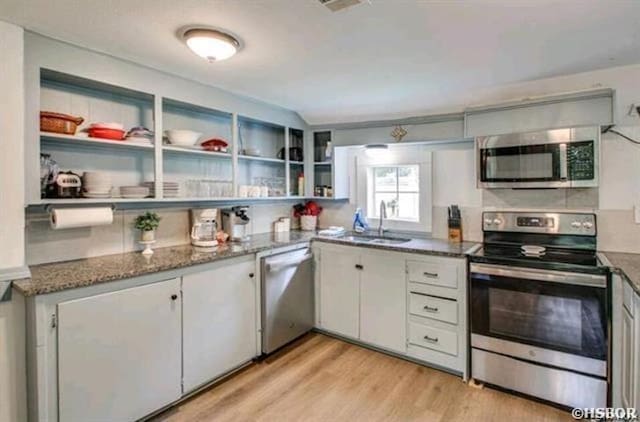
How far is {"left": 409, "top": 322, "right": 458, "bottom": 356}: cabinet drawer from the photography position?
259cm

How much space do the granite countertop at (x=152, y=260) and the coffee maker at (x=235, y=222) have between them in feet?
0.46

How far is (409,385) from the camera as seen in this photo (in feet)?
8.25

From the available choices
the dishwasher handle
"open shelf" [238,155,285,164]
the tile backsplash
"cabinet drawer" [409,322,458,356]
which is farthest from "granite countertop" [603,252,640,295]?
the tile backsplash

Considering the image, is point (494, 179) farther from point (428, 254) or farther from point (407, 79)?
point (407, 79)

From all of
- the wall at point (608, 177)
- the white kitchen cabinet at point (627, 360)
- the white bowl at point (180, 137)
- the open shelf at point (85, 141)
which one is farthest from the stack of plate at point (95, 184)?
the white kitchen cabinet at point (627, 360)

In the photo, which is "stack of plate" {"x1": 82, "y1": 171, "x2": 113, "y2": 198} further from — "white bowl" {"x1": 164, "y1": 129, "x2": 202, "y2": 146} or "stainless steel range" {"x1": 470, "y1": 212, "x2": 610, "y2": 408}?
"stainless steel range" {"x1": 470, "y1": 212, "x2": 610, "y2": 408}

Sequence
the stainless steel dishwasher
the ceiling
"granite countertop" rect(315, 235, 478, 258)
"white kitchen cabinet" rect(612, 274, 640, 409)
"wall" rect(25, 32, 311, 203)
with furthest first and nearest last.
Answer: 1. the stainless steel dishwasher
2. "granite countertop" rect(315, 235, 478, 258)
3. "wall" rect(25, 32, 311, 203)
4. "white kitchen cabinet" rect(612, 274, 640, 409)
5. the ceiling

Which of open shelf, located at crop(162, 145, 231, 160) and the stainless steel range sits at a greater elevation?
open shelf, located at crop(162, 145, 231, 160)

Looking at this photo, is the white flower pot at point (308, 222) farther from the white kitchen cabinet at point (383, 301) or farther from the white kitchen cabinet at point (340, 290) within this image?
the white kitchen cabinet at point (383, 301)

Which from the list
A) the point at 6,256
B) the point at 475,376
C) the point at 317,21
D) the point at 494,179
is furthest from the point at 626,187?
the point at 6,256

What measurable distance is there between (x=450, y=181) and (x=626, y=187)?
1.22 meters

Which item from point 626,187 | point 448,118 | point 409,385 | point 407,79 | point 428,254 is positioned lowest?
point 409,385

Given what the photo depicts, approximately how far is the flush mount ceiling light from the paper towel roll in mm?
1165

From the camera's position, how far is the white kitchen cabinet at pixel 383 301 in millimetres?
2836
